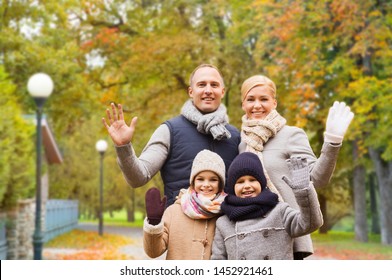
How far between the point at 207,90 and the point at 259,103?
326 mm

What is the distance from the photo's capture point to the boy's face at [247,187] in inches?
146

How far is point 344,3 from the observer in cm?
1599

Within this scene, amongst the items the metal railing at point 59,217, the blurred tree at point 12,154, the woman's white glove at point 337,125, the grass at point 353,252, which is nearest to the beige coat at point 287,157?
the woman's white glove at point 337,125

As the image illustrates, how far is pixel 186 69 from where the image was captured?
22.9 meters

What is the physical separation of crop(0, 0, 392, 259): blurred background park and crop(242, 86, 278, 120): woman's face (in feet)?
27.8

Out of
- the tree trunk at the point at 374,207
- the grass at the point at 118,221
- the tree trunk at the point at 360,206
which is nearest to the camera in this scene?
the tree trunk at the point at 360,206

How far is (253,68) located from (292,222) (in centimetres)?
→ 1933

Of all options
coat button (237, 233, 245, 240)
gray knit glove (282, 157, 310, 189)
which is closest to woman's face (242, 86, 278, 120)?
gray knit glove (282, 157, 310, 189)

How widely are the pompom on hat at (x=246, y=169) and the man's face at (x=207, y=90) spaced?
508 mm

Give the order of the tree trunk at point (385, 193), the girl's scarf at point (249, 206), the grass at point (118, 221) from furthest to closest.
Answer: the grass at point (118, 221) < the tree trunk at point (385, 193) < the girl's scarf at point (249, 206)

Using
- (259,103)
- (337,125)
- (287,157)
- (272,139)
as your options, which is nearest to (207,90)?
(259,103)

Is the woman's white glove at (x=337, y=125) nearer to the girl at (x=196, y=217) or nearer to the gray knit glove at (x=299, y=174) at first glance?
the gray knit glove at (x=299, y=174)

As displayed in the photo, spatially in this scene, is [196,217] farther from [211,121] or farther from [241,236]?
[211,121]
